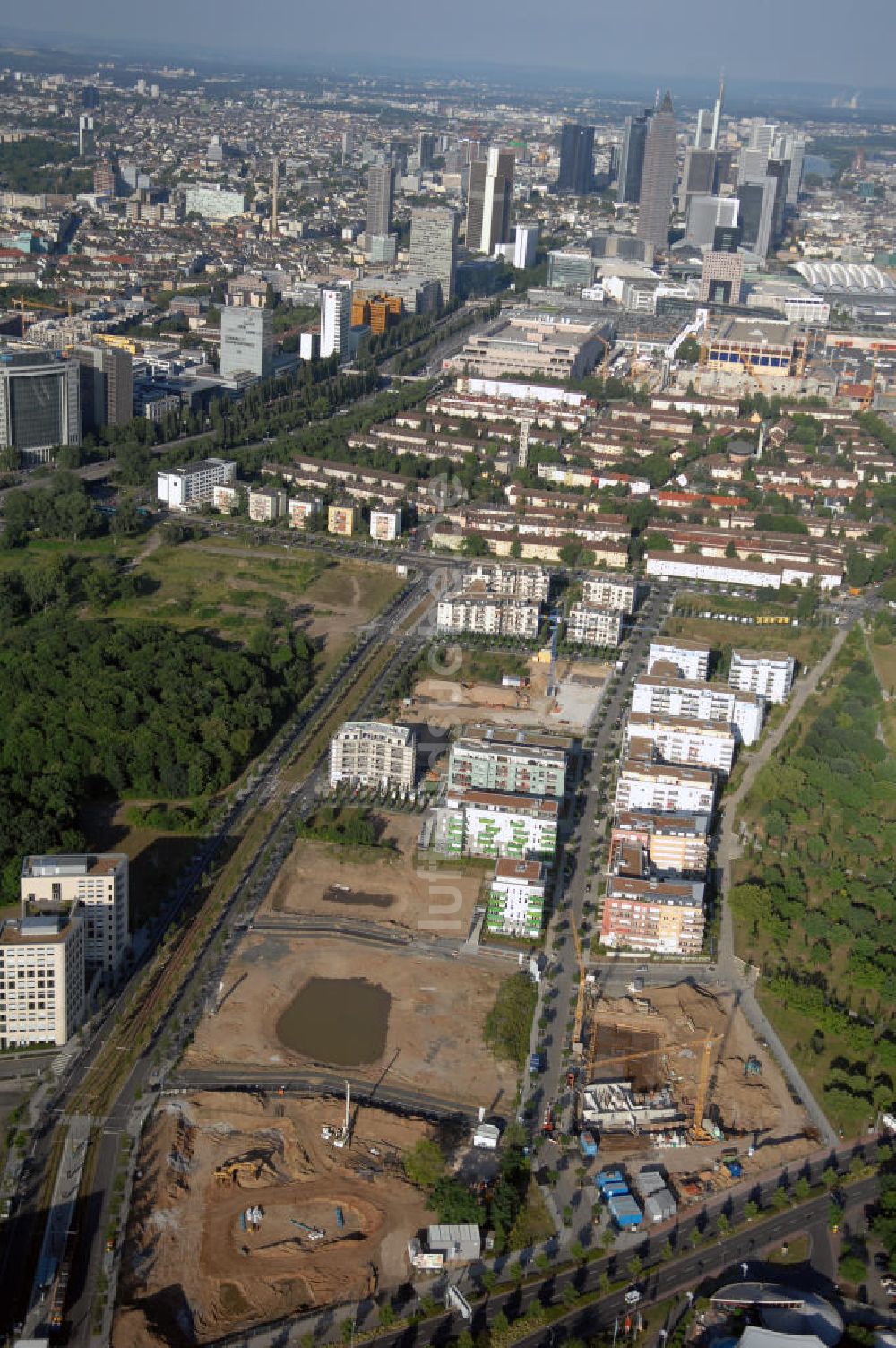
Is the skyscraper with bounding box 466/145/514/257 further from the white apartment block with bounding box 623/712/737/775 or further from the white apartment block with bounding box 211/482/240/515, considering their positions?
the white apartment block with bounding box 623/712/737/775

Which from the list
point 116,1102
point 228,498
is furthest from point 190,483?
point 116,1102

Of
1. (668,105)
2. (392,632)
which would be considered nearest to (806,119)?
(668,105)

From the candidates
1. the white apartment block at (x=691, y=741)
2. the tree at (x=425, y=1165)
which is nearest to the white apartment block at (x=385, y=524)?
the white apartment block at (x=691, y=741)

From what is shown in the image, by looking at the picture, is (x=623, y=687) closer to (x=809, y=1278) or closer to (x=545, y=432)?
(x=809, y=1278)

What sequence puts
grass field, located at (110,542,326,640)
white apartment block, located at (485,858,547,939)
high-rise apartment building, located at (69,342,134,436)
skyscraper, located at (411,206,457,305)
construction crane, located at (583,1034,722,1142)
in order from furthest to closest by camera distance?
1. skyscraper, located at (411,206,457,305)
2. high-rise apartment building, located at (69,342,134,436)
3. grass field, located at (110,542,326,640)
4. white apartment block, located at (485,858,547,939)
5. construction crane, located at (583,1034,722,1142)

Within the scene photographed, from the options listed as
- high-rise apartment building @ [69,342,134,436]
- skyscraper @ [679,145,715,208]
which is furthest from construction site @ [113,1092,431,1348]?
skyscraper @ [679,145,715,208]

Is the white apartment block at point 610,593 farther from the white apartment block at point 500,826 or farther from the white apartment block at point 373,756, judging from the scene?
the white apartment block at point 500,826
